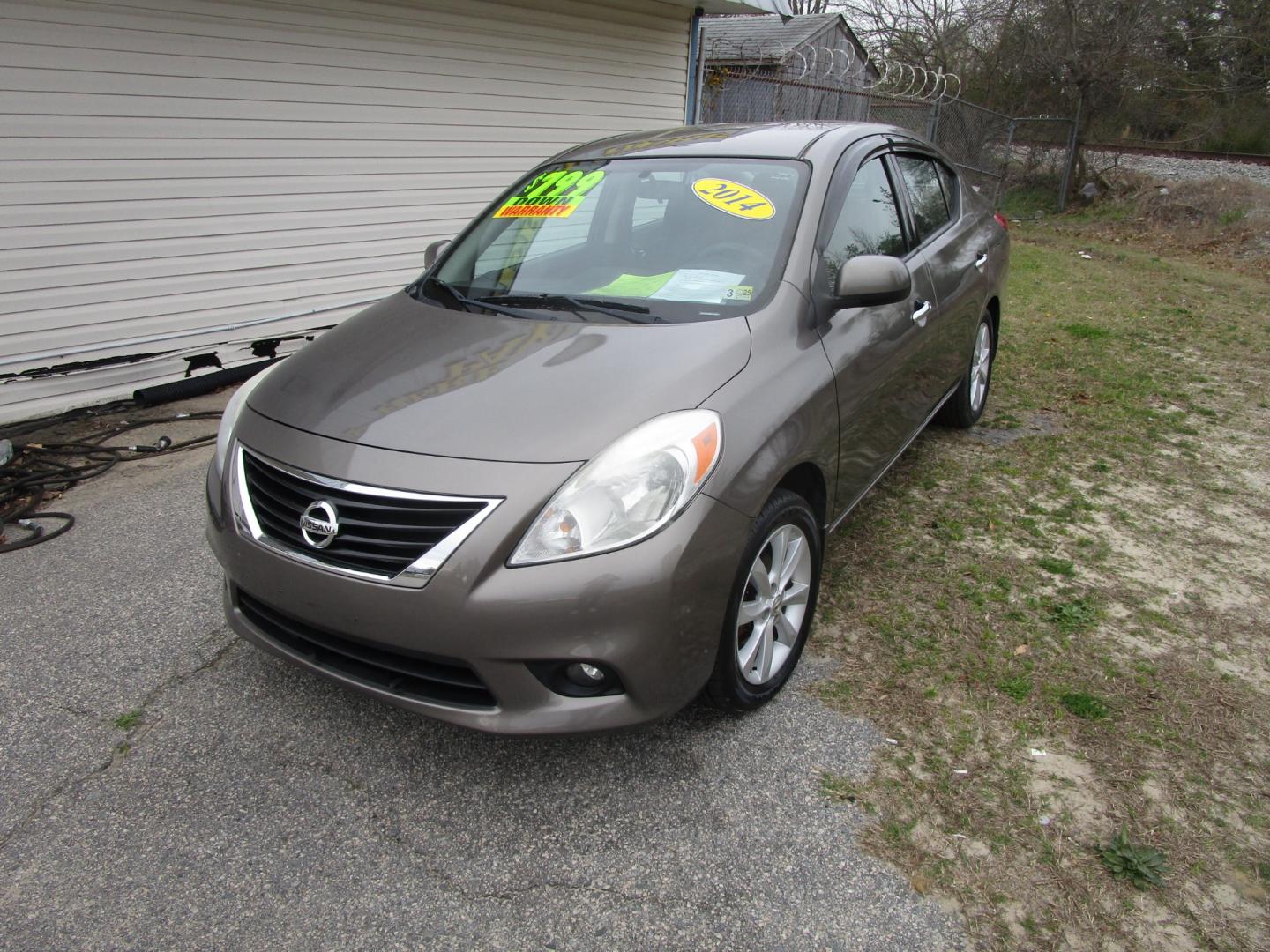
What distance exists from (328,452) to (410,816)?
1004 mm

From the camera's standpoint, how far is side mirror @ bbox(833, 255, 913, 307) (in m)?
2.71

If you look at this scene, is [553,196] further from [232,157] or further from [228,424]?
[232,157]

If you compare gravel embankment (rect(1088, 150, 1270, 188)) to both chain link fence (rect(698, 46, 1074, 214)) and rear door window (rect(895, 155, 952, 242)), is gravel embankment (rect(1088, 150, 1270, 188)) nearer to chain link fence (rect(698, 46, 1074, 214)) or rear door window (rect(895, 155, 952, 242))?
chain link fence (rect(698, 46, 1074, 214))

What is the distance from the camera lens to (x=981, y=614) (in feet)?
10.3

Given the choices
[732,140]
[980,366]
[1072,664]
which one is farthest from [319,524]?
[980,366]

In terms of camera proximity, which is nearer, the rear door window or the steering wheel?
the steering wheel

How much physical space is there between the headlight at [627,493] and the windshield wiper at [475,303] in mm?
815

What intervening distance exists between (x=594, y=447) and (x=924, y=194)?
2.82m

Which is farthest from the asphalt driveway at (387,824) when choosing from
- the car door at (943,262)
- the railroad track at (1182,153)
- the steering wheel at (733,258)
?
the railroad track at (1182,153)

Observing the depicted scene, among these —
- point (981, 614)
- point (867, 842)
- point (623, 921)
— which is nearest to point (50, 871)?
point (623, 921)

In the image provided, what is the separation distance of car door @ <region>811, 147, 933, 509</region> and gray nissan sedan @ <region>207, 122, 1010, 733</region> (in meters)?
0.02

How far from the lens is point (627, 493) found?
207 cm

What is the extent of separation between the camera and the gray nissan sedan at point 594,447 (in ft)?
6.60

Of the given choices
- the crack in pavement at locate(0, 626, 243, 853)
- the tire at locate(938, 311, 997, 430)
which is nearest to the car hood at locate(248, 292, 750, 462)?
the crack in pavement at locate(0, 626, 243, 853)
